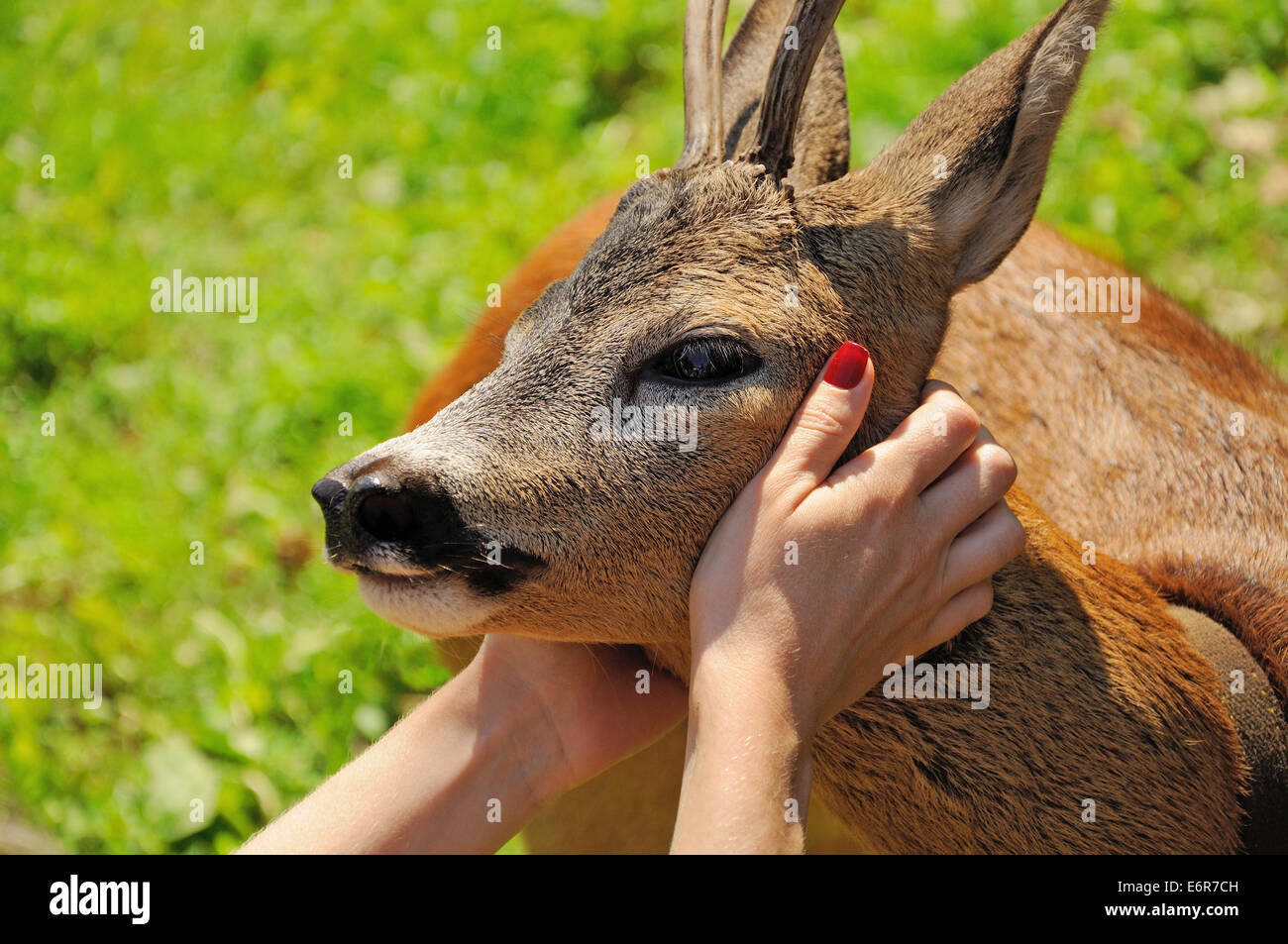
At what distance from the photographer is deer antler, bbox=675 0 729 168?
265 centimetres

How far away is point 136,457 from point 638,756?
2930mm

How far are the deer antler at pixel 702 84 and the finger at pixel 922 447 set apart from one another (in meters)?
0.68

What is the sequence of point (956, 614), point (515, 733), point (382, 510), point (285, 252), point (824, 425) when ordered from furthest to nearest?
point (285, 252) < point (515, 733) < point (956, 614) < point (824, 425) < point (382, 510)

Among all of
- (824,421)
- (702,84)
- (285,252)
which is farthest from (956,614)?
(285,252)

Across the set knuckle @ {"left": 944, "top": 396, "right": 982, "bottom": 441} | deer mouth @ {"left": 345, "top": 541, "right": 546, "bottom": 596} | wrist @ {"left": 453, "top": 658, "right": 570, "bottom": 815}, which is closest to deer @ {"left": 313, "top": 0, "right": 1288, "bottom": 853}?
deer mouth @ {"left": 345, "top": 541, "right": 546, "bottom": 596}

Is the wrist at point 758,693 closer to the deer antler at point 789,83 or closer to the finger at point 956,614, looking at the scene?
the finger at point 956,614

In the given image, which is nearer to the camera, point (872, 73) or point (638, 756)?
point (638, 756)

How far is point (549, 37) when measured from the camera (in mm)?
6473

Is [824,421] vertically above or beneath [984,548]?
above

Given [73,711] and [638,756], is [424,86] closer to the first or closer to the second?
[73,711]

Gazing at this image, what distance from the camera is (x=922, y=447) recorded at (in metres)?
2.45

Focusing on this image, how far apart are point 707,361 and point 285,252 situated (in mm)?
4291

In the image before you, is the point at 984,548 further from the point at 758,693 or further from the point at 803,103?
the point at 803,103
